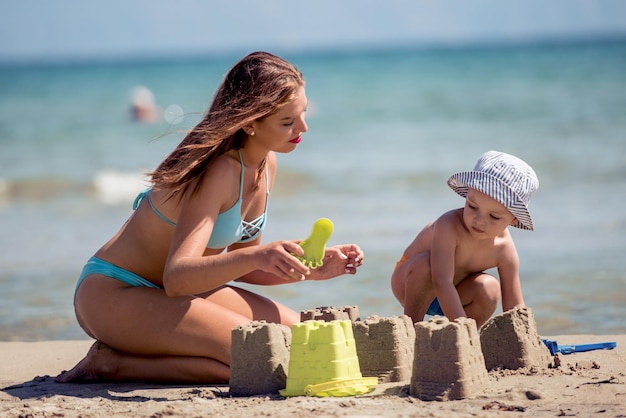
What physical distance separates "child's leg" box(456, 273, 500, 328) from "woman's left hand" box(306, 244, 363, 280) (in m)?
0.65

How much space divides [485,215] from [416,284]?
0.47 meters

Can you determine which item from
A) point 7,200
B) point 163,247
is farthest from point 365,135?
point 163,247

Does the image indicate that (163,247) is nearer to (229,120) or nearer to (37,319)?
(229,120)

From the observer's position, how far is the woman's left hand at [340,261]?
356cm

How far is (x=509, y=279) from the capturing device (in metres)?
3.90

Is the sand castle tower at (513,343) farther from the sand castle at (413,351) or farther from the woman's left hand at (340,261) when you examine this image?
the woman's left hand at (340,261)

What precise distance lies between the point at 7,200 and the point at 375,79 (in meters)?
21.5

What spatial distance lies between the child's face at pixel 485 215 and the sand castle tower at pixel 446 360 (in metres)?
0.73

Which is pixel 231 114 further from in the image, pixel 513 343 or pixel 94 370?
pixel 513 343

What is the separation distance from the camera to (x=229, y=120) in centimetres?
355

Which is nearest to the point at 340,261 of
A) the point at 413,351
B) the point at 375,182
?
the point at 413,351

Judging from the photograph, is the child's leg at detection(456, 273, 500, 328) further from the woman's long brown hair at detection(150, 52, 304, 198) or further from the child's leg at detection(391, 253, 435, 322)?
the woman's long brown hair at detection(150, 52, 304, 198)

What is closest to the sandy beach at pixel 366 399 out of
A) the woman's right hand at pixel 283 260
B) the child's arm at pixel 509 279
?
the child's arm at pixel 509 279

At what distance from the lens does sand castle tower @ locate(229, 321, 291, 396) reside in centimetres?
331
